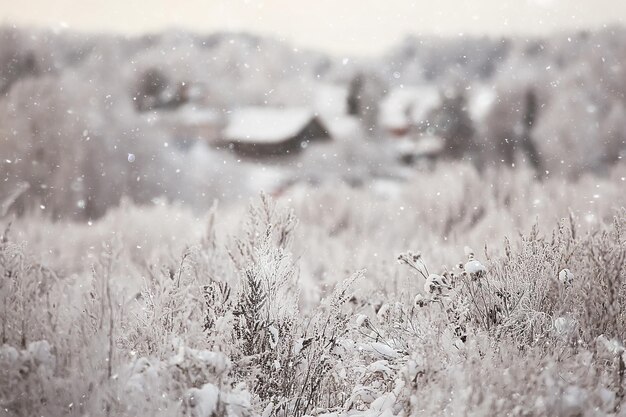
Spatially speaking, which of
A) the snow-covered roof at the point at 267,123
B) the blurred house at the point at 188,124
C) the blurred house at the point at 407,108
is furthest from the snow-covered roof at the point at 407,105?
the blurred house at the point at 188,124

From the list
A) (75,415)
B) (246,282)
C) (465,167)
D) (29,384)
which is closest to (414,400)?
(246,282)

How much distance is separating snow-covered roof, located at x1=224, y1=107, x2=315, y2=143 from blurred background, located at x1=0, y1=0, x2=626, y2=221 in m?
0.05

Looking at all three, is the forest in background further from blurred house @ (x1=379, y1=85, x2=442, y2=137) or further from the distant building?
the distant building

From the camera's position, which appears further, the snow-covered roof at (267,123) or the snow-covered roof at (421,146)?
the snow-covered roof at (267,123)

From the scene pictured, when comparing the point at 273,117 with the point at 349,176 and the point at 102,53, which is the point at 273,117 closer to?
the point at 349,176

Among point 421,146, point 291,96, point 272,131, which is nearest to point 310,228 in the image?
point 421,146

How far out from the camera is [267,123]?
42.0 ft

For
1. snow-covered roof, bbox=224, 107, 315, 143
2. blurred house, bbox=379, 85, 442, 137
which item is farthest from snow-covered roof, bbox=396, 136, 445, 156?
snow-covered roof, bbox=224, 107, 315, 143

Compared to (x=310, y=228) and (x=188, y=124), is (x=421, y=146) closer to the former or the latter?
(x=188, y=124)

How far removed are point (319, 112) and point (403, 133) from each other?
233cm

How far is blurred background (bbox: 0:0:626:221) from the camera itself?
6203 millimetres

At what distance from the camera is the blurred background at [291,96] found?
20.4ft

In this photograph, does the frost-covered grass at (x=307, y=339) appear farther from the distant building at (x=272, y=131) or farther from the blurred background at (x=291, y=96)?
the distant building at (x=272, y=131)

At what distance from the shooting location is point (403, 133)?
1212 centimetres
